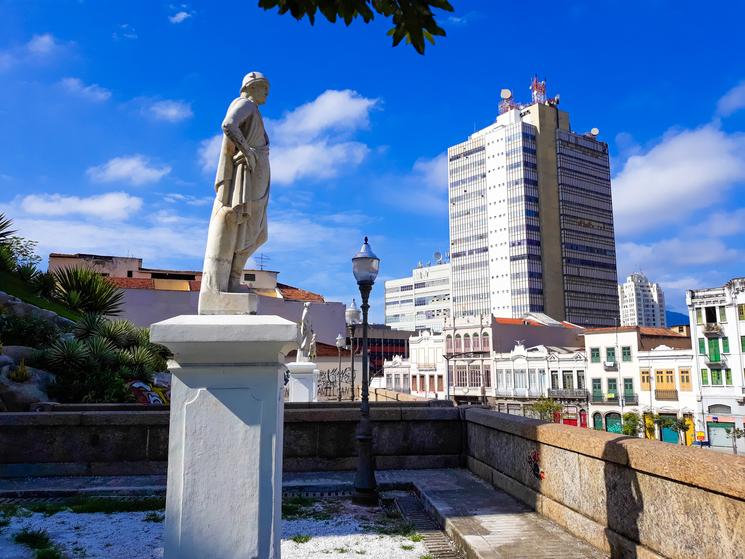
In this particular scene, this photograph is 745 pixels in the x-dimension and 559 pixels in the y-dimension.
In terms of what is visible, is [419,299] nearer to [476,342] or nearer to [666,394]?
[476,342]

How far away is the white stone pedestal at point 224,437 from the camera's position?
11.8ft

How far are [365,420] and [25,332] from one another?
13.0m

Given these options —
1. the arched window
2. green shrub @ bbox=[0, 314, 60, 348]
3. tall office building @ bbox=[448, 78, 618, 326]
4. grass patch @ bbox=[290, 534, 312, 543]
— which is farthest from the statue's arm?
tall office building @ bbox=[448, 78, 618, 326]

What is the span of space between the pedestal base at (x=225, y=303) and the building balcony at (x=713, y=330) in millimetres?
53795

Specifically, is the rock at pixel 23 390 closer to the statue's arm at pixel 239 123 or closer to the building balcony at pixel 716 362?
the statue's arm at pixel 239 123

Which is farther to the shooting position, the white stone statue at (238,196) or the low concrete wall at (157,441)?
the low concrete wall at (157,441)

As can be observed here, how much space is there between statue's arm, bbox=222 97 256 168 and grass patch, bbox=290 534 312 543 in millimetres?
3614

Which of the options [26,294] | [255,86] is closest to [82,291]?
[26,294]

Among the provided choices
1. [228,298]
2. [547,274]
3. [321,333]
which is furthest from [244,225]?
[547,274]

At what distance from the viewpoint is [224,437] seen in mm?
3688

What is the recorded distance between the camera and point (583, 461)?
5.59m

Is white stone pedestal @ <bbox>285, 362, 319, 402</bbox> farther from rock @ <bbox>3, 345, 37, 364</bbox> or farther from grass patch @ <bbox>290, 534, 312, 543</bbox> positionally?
grass patch @ <bbox>290, 534, 312, 543</bbox>

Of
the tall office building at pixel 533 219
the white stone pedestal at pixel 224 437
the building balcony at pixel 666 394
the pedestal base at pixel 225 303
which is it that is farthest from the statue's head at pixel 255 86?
the tall office building at pixel 533 219

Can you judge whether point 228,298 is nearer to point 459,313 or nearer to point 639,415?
point 639,415
